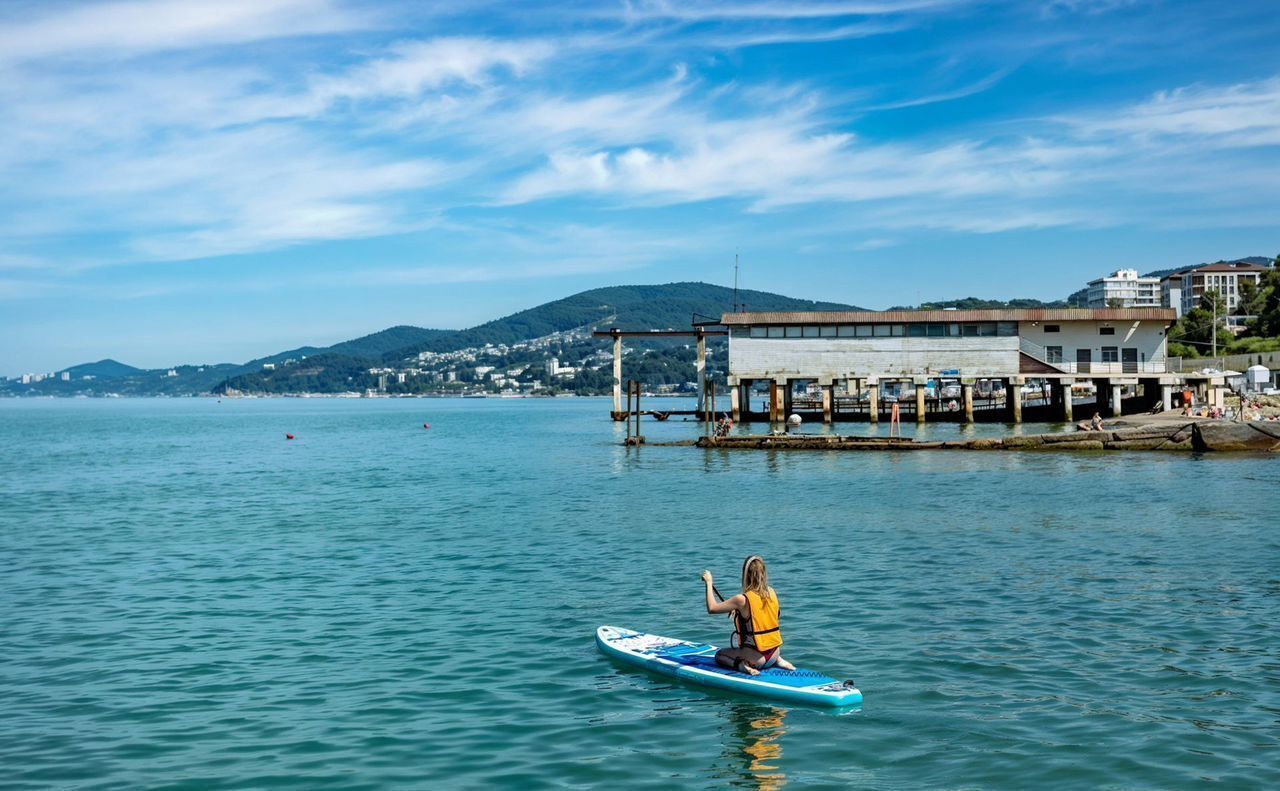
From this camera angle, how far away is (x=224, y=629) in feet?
59.2

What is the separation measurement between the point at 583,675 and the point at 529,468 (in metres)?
38.1

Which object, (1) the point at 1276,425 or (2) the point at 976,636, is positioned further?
(1) the point at 1276,425

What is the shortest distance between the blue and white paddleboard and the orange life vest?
0.36 meters

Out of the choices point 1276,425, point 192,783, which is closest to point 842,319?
point 1276,425

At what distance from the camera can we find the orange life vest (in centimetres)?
1393

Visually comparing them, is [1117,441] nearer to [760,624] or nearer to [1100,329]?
[1100,329]

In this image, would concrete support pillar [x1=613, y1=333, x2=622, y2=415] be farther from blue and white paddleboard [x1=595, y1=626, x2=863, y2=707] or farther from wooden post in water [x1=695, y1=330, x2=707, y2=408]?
blue and white paddleboard [x1=595, y1=626, x2=863, y2=707]

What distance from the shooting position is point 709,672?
14.1 metres

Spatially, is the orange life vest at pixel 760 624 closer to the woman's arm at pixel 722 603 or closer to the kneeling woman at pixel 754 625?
the kneeling woman at pixel 754 625

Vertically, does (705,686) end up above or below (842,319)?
below

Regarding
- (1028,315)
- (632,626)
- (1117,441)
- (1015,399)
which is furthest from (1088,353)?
(632,626)

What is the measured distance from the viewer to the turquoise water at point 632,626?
1157cm

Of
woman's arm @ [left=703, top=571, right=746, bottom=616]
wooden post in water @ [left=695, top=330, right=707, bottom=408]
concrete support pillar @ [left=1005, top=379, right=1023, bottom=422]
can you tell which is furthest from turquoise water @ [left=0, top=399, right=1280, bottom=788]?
wooden post in water @ [left=695, top=330, right=707, bottom=408]

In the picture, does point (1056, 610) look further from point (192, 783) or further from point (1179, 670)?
point (192, 783)
